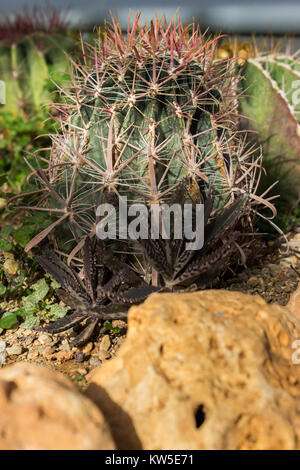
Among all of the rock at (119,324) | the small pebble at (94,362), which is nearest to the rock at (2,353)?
the small pebble at (94,362)

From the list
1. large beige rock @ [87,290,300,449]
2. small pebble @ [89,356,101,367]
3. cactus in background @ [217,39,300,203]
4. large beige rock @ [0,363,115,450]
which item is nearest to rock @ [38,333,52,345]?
small pebble @ [89,356,101,367]

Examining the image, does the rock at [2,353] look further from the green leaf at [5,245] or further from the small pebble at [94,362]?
the green leaf at [5,245]

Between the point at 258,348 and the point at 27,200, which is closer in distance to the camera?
the point at 258,348

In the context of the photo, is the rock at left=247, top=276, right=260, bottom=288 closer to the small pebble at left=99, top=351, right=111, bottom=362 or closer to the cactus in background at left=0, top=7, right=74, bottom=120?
the small pebble at left=99, top=351, right=111, bottom=362

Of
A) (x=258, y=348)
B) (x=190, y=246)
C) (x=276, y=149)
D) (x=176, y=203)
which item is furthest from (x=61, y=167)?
(x=276, y=149)
